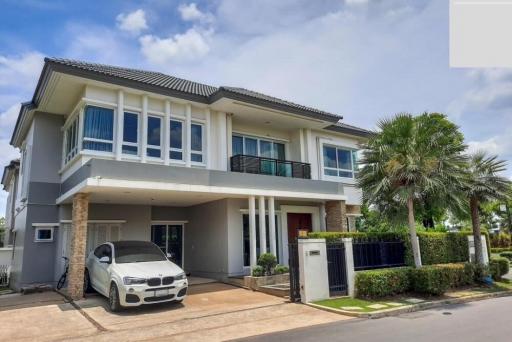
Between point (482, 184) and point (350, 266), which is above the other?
point (482, 184)

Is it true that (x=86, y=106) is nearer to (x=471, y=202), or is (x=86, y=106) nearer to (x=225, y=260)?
(x=225, y=260)

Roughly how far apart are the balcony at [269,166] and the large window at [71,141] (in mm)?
6112

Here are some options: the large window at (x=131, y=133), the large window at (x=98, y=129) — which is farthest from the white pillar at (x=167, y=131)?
the large window at (x=98, y=129)

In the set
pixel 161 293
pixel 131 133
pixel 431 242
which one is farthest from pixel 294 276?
pixel 131 133

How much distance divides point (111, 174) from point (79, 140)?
7.34 feet

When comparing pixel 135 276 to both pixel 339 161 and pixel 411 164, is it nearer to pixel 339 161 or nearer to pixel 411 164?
pixel 411 164

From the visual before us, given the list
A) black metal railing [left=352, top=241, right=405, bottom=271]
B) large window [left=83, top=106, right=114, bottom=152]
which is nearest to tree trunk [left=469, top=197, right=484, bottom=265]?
black metal railing [left=352, top=241, right=405, bottom=271]

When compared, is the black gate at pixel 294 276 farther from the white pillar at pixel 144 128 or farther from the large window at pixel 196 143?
the white pillar at pixel 144 128

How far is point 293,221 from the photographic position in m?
17.9

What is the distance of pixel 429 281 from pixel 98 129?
Result: 12228 mm

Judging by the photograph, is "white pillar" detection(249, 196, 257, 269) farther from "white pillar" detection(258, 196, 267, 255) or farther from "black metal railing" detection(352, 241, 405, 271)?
"black metal railing" detection(352, 241, 405, 271)

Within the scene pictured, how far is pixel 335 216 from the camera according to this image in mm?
17875

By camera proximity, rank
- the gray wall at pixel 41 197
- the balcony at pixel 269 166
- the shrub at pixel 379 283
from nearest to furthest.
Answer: the shrub at pixel 379 283, the gray wall at pixel 41 197, the balcony at pixel 269 166

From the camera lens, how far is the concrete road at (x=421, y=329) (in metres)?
7.45
